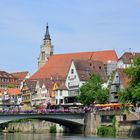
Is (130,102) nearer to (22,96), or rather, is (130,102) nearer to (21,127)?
(21,127)

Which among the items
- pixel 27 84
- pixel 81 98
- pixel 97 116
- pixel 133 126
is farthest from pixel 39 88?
pixel 133 126

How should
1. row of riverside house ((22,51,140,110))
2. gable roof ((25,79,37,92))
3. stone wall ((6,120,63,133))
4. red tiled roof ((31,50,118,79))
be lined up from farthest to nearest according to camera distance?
red tiled roof ((31,50,118,79)) < gable roof ((25,79,37,92)) < stone wall ((6,120,63,133)) < row of riverside house ((22,51,140,110))

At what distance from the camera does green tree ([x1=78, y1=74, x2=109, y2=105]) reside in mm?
116188

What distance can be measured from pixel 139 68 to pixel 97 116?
57.4 feet

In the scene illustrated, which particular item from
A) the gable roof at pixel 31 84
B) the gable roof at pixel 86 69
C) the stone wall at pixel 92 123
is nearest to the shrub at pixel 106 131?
the stone wall at pixel 92 123

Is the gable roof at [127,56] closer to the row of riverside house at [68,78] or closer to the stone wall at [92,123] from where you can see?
the row of riverside house at [68,78]

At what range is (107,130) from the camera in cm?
9919

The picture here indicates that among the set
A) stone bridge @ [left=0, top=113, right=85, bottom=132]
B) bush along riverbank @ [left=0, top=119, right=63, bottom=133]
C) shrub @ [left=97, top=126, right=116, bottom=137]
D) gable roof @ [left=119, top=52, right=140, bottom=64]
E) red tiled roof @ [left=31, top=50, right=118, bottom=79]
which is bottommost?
shrub @ [left=97, top=126, right=116, bottom=137]

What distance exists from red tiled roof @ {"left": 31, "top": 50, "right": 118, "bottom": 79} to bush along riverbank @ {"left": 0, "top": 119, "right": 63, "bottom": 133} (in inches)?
1265

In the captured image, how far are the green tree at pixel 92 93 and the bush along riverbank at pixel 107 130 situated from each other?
14405 mm

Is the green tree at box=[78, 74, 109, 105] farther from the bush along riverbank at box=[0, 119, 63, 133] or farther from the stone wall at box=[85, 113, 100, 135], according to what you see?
the stone wall at box=[85, 113, 100, 135]

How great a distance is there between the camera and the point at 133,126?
93938 mm

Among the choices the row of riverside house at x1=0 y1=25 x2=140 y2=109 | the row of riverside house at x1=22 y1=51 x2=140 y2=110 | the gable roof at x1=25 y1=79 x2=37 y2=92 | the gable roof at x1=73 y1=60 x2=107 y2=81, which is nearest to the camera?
the row of riverside house at x1=22 y1=51 x2=140 y2=110

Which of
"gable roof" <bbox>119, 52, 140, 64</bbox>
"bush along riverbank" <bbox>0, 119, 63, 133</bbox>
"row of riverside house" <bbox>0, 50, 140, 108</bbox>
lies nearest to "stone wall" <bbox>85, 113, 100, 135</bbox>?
"row of riverside house" <bbox>0, 50, 140, 108</bbox>
